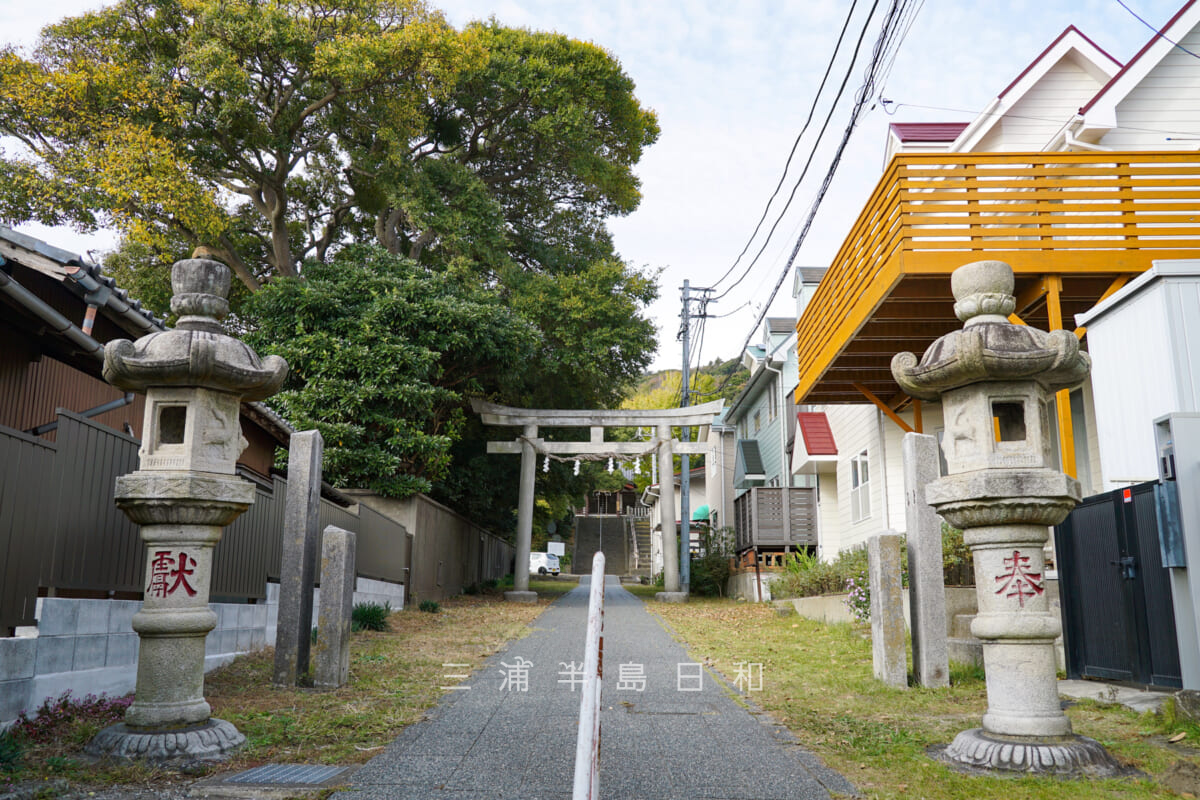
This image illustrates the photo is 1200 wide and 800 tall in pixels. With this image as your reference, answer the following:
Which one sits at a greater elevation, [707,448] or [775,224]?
[775,224]

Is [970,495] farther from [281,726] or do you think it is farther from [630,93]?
[630,93]

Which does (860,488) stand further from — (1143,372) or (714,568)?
(1143,372)

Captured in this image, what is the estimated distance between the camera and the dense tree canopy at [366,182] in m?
16.9

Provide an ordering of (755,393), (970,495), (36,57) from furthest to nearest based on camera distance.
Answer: (755,393), (36,57), (970,495)

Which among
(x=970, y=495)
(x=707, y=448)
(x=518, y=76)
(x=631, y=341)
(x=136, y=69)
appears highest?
(x=518, y=76)

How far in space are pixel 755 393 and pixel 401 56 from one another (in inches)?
621

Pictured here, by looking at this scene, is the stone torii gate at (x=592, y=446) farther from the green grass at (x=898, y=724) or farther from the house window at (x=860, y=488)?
the green grass at (x=898, y=724)

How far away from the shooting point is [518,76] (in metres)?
21.5

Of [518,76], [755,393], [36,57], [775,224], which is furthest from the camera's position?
[755,393]

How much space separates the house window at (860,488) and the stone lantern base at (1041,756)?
42.1ft

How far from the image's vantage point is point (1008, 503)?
526 centimetres

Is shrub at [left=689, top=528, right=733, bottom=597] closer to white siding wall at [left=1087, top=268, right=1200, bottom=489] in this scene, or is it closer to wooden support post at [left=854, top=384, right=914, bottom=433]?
wooden support post at [left=854, top=384, right=914, bottom=433]

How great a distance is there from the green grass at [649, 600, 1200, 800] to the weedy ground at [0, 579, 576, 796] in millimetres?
2946

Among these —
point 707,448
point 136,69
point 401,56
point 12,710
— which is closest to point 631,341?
point 707,448
